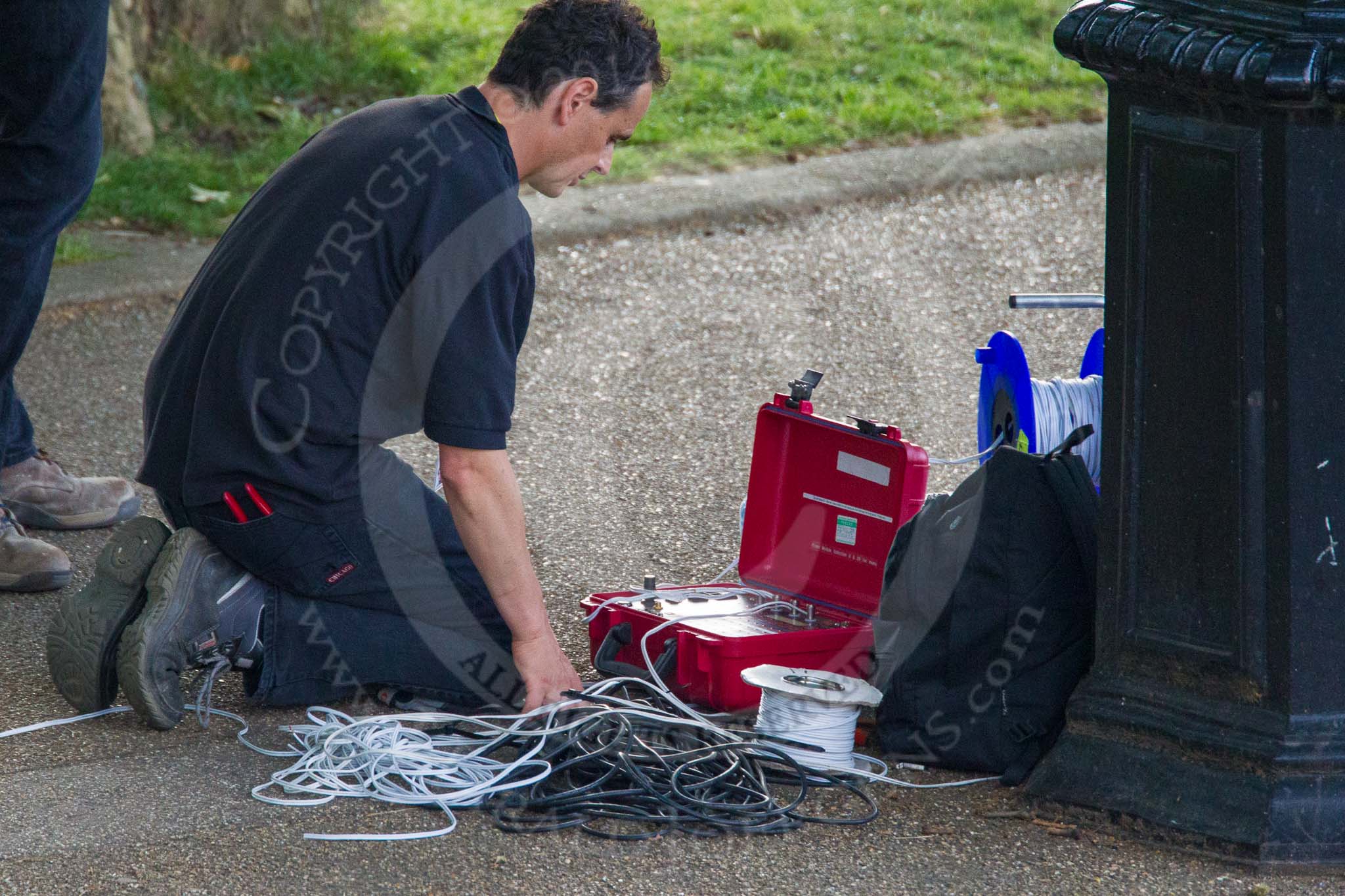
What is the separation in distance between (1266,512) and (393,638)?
1.63m

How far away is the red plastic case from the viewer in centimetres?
315

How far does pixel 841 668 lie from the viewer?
3209mm

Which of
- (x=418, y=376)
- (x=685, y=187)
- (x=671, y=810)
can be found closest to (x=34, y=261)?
(x=418, y=376)

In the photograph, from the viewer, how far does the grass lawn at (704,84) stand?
6.69 metres

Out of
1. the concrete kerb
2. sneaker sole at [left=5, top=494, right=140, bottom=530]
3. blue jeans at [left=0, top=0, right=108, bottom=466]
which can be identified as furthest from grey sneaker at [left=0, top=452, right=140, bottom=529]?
the concrete kerb

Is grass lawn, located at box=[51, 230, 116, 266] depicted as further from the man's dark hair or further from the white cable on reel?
the white cable on reel

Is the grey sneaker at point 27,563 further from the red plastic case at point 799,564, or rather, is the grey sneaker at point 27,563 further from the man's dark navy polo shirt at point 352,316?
the red plastic case at point 799,564

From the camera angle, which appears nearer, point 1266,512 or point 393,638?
point 1266,512

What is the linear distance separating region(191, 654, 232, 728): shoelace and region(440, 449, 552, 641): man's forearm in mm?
513

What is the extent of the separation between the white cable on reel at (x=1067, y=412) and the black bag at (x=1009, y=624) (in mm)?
485

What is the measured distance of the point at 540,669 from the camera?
295 cm

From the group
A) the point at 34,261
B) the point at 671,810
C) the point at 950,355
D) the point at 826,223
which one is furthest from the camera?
the point at 826,223

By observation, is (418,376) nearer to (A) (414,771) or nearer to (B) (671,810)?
(A) (414,771)

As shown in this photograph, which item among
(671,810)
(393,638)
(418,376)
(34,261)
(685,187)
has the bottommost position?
(671,810)
